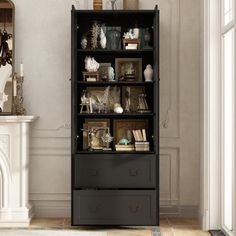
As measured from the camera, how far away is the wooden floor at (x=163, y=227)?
5.34 meters

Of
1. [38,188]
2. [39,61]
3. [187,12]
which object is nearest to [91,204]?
[38,188]

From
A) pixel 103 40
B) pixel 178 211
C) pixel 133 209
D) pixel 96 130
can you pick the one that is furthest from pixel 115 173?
pixel 103 40

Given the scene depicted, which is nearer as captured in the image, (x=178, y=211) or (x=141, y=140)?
(x=141, y=140)

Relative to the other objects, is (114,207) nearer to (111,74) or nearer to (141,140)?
(141,140)

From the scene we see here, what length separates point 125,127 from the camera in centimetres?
595

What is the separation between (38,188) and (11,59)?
1415 mm

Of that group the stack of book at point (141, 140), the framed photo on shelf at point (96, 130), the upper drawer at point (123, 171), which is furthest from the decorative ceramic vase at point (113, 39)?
the upper drawer at point (123, 171)

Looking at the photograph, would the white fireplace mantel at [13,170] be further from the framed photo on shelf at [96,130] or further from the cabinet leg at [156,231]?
the cabinet leg at [156,231]

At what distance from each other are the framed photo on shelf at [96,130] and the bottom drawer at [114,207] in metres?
0.56

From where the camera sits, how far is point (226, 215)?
529 centimetres

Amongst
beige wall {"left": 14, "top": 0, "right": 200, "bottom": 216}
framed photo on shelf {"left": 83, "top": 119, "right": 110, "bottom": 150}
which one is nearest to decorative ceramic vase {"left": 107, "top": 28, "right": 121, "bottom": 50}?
beige wall {"left": 14, "top": 0, "right": 200, "bottom": 216}

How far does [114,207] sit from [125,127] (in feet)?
3.00

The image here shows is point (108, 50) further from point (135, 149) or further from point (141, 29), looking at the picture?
point (135, 149)

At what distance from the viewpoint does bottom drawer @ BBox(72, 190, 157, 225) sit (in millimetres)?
5461
